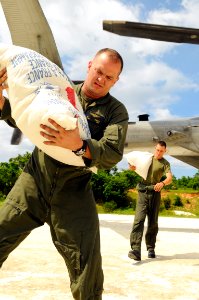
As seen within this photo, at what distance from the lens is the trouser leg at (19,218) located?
2094 mm

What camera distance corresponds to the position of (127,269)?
165 inches

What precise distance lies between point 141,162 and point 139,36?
2.29m

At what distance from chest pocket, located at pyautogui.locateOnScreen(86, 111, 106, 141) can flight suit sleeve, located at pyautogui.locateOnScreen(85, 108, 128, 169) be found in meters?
0.08

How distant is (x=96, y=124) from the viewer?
7.05 ft

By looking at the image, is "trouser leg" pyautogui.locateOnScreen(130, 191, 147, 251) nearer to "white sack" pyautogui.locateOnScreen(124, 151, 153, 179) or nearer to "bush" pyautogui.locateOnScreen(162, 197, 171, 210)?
"white sack" pyautogui.locateOnScreen(124, 151, 153, 179)

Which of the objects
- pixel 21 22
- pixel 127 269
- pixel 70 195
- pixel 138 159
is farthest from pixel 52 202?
pixel 21 22

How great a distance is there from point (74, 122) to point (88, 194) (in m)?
0.64

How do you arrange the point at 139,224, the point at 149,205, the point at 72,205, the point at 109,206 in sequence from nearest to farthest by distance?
the point at 72,205 → the point at 139,224 → the point at 149,205 → the point at 109,206

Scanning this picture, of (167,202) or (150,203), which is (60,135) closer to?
(150,203)

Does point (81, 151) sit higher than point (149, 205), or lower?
higher

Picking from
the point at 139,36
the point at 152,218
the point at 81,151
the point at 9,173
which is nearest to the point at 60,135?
the point at 81,151

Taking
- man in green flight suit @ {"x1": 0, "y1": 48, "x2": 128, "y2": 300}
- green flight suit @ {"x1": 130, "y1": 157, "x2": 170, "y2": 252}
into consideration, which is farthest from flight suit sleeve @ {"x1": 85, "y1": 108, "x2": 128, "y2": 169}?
green flight suit @ {"x1": 130, "y1": 157, "x2": 170, "y2": 252}

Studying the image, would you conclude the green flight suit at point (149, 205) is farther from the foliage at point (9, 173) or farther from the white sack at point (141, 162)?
the foliage at point (9, 173)

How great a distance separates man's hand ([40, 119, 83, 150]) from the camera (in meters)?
1.65
